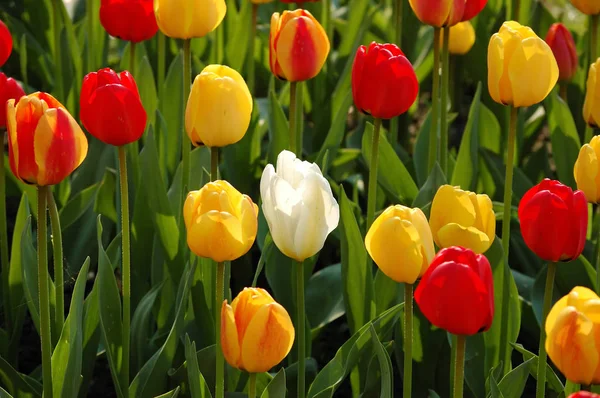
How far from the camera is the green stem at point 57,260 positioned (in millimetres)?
1627

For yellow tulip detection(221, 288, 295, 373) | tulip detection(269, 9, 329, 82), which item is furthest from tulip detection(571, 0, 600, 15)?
yellow tulip detection(221, 288, 295, 373)

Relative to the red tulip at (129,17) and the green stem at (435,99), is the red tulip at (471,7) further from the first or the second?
the red tulip at (129,17)

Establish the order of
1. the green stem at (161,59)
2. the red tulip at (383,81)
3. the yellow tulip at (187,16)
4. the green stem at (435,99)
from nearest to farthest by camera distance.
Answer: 1. the red tulip at (383,81)
2. the yellow tulip at (187,16)
3. the green stem at (435,99)
4. the green stem at (161,59)

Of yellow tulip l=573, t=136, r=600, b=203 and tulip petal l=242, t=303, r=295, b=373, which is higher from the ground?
yellow tulip l=573, t=136, r=600, b=203

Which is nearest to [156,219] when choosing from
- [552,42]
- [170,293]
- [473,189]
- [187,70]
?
[170,293]

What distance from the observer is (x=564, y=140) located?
2525 millimetres

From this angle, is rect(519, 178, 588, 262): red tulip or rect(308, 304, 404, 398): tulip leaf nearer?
rect(519, 178, 588, 262): red tulip

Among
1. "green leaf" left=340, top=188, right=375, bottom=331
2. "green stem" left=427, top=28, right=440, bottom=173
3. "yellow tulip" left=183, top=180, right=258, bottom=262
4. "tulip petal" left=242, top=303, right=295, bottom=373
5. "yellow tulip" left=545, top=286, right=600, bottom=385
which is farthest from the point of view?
"green stem" left=427, top=28, right=440, bottom=173

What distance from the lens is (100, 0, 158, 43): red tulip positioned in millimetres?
2107

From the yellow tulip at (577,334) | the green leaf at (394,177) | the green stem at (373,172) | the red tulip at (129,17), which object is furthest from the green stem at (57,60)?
the yellow tulip at (577,334)

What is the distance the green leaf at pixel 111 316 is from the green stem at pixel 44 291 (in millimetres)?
141

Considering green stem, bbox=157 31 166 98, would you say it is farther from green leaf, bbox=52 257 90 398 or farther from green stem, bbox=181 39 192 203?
green leaf, bbox=52 257 90 398

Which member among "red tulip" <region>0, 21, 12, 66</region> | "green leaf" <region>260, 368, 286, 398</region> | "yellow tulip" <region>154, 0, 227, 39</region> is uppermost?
"yellow tulip" <region>154, 0, 227, 39</region>

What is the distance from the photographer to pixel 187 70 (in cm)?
202
